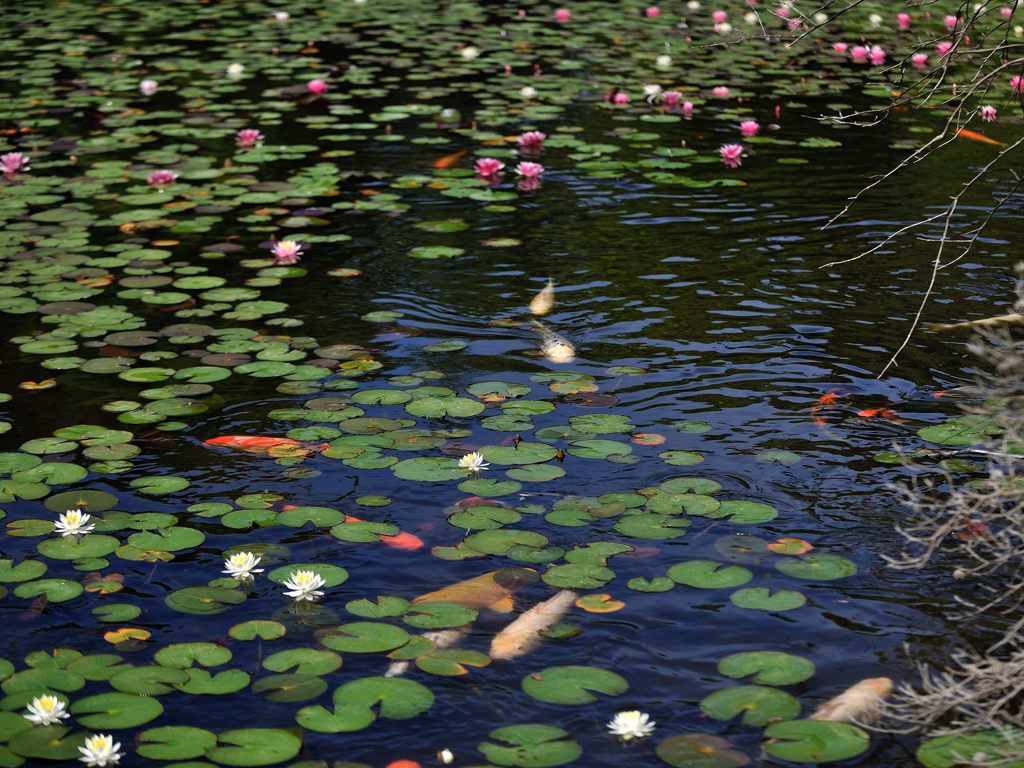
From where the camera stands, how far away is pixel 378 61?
866 centimetres

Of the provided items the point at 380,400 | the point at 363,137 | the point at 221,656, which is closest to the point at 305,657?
the point at 221,656

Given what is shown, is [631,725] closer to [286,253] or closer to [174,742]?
[174,742]

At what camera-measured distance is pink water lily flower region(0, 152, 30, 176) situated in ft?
19.7

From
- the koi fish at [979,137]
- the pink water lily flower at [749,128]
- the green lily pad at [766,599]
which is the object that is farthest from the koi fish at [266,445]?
the koi fish at [979,137]

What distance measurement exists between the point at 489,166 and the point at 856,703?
4.02 meters

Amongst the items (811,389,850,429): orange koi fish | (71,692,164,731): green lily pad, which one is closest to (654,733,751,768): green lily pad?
(71,692,164,731): green lily pad

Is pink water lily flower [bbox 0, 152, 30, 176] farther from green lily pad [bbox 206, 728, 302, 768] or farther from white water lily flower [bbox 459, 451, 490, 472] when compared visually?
green lily pad [bbox 206, 728, 302, 768]

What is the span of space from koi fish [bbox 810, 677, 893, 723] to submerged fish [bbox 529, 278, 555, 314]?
2.32 metres

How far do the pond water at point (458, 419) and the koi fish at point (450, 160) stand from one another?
6 cm

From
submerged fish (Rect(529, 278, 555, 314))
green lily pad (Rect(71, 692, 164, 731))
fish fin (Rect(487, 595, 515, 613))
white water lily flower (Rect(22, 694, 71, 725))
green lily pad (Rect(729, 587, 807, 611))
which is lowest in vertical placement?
green lily pad (Rect(729, 587, 807, 611))

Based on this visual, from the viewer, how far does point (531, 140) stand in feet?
20.9

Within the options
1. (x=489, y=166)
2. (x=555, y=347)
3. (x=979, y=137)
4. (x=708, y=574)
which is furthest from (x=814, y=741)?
(x=979, y=137)

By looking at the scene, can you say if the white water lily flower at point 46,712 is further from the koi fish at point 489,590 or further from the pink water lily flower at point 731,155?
Result: the pink water lily flower at point 731,155

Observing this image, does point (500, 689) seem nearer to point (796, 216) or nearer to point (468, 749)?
point (468, 749)
